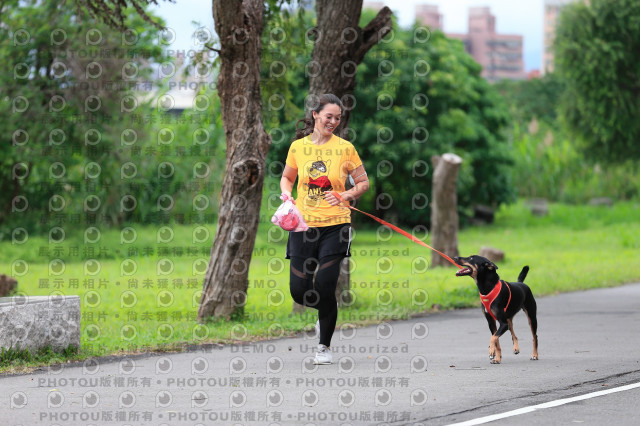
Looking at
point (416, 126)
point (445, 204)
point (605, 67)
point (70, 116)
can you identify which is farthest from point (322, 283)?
point (605, 67)

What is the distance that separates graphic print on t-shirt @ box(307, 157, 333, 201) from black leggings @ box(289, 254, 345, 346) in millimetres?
562

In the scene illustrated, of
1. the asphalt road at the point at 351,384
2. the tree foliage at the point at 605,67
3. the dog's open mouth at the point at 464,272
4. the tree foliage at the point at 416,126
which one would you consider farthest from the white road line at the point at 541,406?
the tree foliage at the point at 605,67

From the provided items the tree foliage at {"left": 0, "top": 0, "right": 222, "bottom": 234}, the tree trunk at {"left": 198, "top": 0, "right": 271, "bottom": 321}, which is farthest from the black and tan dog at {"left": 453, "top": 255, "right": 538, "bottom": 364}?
the tree foliage at {"left": 0, "top": 0, "right": 222, "bottom": 234}

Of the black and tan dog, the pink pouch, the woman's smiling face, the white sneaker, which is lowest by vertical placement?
the white sneaker

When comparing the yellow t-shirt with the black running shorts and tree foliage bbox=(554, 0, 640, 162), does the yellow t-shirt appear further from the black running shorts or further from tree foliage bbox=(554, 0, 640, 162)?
tree foliage bbox=(554, 0, 640, 162)

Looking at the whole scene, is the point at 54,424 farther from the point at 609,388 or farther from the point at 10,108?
the point at 10,108

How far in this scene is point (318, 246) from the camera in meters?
8.74

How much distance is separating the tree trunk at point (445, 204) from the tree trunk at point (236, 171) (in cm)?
1059

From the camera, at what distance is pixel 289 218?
8.50 metres

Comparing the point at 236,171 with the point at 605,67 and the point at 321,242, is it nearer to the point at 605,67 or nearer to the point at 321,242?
the point at 321,242

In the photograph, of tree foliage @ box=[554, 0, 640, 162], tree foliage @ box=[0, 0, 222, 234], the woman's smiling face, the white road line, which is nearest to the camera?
the white road line

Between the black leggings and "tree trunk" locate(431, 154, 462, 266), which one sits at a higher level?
"tree trunk" locate(431, 154, 462, 266)

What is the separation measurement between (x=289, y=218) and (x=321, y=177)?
468 millimetres

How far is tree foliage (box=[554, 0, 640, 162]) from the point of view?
36906 mm
